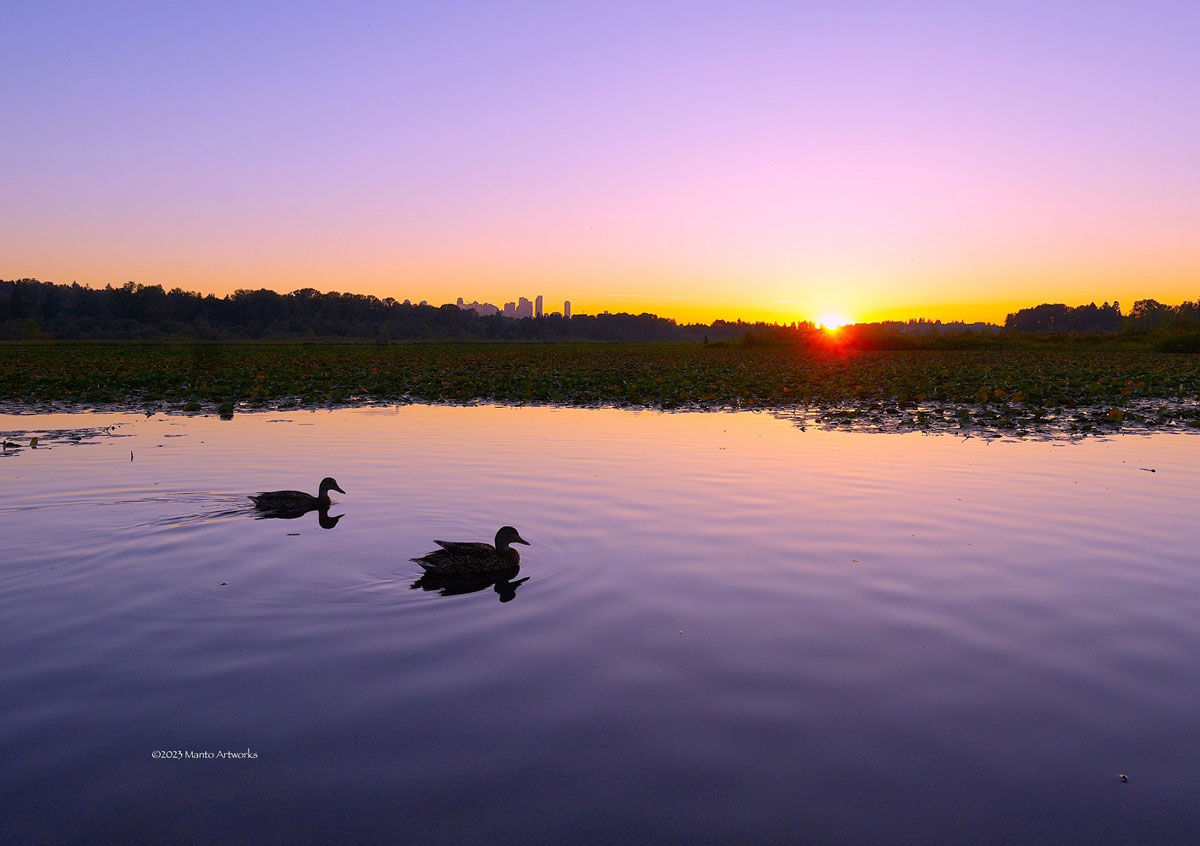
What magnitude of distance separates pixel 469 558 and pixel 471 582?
0.25 metres

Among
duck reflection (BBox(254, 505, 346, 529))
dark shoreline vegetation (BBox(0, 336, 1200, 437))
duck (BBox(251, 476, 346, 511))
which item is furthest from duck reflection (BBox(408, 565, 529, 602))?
dark shoreline vegetation (BBox(0, 336, 1200, 437))

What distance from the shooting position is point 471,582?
830 cm

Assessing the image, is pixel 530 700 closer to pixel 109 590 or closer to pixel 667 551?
pixel 667 551

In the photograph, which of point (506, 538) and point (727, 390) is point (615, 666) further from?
point (727, 390)

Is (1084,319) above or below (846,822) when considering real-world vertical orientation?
above

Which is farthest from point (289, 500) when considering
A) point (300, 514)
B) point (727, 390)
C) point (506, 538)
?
point (727, 390)

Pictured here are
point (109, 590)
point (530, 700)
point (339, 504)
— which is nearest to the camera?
point (530, 700)

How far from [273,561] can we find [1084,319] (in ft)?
641

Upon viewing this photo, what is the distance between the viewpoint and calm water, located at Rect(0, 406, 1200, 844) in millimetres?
4207

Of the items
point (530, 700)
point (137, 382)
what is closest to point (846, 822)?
point (530, 700)

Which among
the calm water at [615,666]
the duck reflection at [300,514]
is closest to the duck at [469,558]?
the calm water at [615,666]

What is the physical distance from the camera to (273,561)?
29.3 ft

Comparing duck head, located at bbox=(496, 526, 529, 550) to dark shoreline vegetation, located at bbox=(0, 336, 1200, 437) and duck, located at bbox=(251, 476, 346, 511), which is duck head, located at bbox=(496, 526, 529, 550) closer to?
duck, located at bbox=(251, 476, 346, 511)

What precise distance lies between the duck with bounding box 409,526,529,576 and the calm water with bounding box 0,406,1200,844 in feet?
1.59
